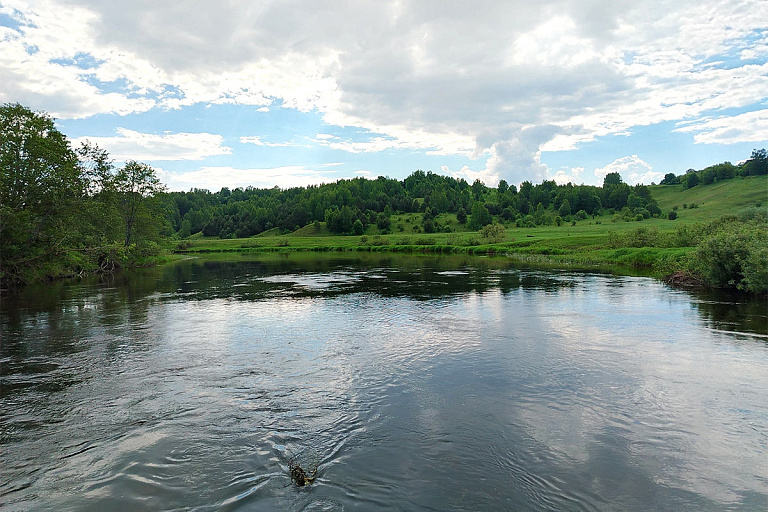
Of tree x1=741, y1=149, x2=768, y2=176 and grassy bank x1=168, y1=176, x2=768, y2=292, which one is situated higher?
tree x1=741, y1=149, x2=768, y2=176

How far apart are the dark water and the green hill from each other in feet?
366

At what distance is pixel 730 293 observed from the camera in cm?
3084

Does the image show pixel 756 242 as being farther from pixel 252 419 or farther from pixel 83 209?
pixel 83 209

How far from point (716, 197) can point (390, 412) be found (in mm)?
177583

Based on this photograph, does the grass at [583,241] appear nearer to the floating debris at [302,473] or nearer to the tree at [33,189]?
the floating debris at [302,473]

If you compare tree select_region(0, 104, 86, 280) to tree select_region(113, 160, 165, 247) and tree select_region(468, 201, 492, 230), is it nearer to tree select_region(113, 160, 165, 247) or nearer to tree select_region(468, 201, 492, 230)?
tree select_region(113, 160, 165, 247)

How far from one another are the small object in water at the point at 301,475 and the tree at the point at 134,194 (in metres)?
79.7

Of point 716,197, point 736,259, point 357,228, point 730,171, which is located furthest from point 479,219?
point 736,259

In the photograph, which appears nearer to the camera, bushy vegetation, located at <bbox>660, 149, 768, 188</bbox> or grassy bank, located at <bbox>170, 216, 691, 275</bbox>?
grassy bank, located at <bbox>170, 216, 691, 275</bbox>

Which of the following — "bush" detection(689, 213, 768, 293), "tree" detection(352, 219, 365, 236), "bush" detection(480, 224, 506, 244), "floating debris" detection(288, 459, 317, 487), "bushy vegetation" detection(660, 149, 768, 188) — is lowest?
"floating debris" detection(288, 459, 317, 487)

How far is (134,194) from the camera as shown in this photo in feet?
266

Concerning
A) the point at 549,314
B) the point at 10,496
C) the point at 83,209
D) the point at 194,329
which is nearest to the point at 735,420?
the point at 549,314

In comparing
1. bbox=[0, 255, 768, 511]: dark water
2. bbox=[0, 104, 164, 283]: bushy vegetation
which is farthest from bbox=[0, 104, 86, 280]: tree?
bbox=[0, 255, 768, 511]: dark water

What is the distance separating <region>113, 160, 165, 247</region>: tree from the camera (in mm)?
78062
